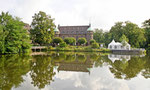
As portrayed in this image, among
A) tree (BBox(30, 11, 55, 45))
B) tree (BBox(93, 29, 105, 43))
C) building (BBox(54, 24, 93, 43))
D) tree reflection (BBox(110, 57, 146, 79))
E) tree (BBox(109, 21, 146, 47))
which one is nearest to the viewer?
tree reflection (BBox(110, 57, 146, 79))

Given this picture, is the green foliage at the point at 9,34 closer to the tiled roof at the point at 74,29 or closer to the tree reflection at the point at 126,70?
the tree reflection at the point at 126,70

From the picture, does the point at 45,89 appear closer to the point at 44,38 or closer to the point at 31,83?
the point at 31,83

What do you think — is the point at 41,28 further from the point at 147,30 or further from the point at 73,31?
the point at 147,30

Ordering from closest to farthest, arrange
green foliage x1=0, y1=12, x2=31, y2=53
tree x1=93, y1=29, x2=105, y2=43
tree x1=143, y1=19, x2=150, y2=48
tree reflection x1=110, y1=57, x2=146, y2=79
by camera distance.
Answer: tree reflection x1=110, y1=57, x2=146, y2=79 → green foliage x1=0, y1=12, x2=31, y2=53 → tree x1=143, y1=19, x2=150, y2=48 → tree x1=93, y1=29, x2=105, y2=43

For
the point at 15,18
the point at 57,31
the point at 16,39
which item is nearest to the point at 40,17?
the point at 15,18

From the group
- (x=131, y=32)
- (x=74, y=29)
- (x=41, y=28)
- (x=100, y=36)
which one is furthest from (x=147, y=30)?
(x=41, y=28)

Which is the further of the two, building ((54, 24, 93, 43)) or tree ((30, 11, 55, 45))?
building ((54, 24, 93, 43))

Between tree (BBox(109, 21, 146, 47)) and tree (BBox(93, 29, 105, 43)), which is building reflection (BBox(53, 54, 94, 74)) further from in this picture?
tree (BBox(93, 29, 105, 43))

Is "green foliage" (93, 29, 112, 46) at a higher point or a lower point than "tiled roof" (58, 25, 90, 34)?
lower

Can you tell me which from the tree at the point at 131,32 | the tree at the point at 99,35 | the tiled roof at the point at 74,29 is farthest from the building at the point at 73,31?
the tree at the point at 131,32

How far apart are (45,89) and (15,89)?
1469 mm

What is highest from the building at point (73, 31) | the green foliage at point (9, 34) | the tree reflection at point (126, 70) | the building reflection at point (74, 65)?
the building at point (73, 31)

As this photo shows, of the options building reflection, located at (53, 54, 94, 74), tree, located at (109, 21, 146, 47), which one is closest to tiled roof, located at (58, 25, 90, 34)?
tree, located at (109, 21, 146, 47)

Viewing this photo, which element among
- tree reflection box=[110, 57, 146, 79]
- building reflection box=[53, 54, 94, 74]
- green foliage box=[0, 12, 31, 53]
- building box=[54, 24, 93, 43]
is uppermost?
building box=[54, 24, 93, 43]
